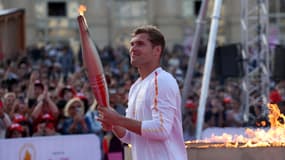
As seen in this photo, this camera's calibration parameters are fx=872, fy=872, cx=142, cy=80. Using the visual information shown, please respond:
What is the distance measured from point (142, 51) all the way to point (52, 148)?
18.6 ft

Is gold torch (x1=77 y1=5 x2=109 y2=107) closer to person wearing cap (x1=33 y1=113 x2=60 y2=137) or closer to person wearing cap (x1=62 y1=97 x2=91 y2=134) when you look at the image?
person wearing cap (x1=33 y1=113 x2=60 y2=137)

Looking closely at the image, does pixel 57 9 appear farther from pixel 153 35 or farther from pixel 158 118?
pixel 158 118

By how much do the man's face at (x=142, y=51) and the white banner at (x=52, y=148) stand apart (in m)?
5.48

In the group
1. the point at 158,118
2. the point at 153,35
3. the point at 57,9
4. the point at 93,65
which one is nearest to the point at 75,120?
the point at 153,35

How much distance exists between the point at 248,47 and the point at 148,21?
2265cm

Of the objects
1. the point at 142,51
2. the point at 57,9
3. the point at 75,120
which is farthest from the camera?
the point at 57,9

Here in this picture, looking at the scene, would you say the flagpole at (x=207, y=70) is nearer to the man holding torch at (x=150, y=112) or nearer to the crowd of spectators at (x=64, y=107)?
the crowd of spectators at (x=64, y=107)

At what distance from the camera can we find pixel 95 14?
3972 cm

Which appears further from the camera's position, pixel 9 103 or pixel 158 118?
pixel 9 103

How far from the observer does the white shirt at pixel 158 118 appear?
5.16 m

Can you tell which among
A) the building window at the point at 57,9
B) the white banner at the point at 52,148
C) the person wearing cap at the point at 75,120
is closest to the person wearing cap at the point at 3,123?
the white banner at the point at 52,148

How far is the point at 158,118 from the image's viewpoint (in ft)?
16.9

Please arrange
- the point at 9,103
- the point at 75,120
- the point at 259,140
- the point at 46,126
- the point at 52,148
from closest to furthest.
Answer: the point at 259,140 < the point at 52,148 < the point at 46,126 < the point at 75,120 < the point at 9,103

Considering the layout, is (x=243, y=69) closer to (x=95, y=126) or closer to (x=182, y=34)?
(x=95, y=126)
